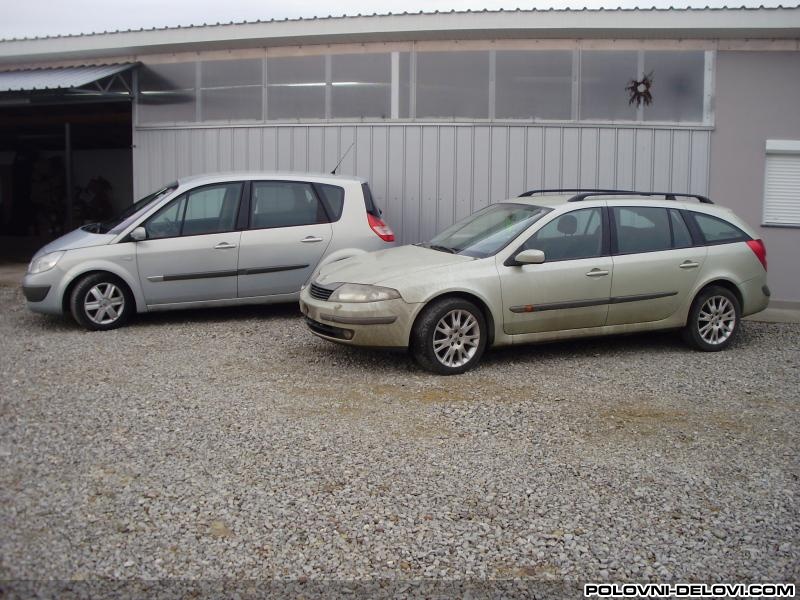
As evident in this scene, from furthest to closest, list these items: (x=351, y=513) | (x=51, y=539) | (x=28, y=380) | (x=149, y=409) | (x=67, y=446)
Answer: (x=28, y=380)
(x=149, y=409)
(x=67, y=446)
(x=351, y=513)
(x=51, y=539)

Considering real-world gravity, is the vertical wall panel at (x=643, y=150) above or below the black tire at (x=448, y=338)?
above

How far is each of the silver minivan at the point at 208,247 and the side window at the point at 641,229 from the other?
9.52 feet

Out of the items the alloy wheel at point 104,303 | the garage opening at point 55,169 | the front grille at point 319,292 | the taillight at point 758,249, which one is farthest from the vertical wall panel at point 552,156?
the garage opening at point 55,169

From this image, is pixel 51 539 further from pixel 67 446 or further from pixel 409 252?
pixel 409 252

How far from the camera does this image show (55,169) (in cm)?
2353

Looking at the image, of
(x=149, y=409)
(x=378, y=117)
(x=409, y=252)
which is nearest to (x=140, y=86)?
(x=378, y=117)

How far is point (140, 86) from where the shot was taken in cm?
1331

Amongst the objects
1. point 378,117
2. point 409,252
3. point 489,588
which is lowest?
point 489,588

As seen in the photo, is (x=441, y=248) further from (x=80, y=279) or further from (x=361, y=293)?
(x=80, y=279)

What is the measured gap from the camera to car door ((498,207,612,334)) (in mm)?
7566

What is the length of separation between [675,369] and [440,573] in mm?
4599

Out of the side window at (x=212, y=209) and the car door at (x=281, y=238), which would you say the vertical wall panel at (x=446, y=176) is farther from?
the side window at (x=212, y=209)

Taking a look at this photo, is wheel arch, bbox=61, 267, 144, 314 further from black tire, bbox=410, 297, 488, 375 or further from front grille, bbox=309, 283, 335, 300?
black tire, bbox=410, 297, 488, 375

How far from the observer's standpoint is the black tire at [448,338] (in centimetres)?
721
